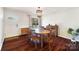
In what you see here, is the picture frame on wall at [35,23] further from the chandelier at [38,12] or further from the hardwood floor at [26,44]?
the hardwood floor at [26,44]

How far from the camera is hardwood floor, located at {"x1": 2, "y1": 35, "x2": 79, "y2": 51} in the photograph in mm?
1244

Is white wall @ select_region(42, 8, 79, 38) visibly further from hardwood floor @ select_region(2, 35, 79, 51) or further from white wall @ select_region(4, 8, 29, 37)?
white wall @ select_region(4, 8, 29, 37)

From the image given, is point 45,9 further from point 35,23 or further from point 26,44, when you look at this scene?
point 26,44

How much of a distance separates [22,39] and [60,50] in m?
0.50

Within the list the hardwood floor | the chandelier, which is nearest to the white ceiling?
the chandelier

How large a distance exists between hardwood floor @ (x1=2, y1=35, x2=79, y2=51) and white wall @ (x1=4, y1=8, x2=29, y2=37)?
8cm

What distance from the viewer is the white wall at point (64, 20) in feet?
4.14

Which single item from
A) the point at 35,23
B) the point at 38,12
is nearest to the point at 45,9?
the point at 38,12

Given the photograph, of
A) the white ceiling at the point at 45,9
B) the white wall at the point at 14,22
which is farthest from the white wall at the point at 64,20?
the white wall at the point at 14,22

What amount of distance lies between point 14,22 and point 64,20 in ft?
2.04

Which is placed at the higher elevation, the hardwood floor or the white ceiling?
the white ceiling
